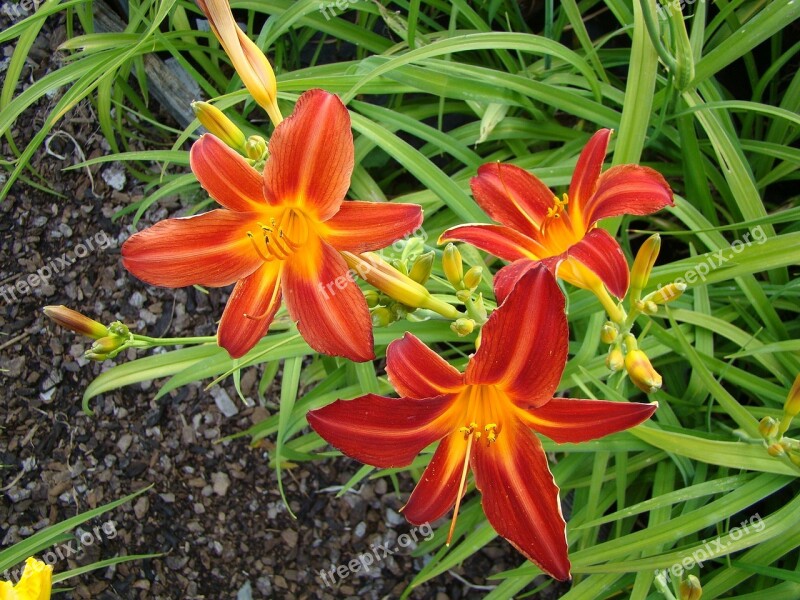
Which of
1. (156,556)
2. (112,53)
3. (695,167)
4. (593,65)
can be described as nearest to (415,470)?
(156,556)

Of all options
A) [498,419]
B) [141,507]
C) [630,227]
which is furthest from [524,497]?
[141,507]

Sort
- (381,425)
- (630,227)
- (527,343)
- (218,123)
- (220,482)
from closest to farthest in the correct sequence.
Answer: (527,343)
(381,425)
(218,123)
(630,227)
(220,482)

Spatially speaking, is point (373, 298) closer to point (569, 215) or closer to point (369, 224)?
point (369, 224)

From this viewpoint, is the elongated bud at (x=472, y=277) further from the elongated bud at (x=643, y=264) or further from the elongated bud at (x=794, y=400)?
the elongated bud at (x=794, y=400)

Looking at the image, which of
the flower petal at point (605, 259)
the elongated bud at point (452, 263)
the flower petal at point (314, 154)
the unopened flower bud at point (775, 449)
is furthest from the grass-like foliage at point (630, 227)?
the flower petal at point (605, 259)

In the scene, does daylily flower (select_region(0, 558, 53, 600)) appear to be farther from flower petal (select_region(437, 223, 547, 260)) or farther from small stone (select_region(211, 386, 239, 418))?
small stone (select_region(211, 386, 239, 418))

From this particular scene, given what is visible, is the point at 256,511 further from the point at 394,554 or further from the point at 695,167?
the point at 695,167

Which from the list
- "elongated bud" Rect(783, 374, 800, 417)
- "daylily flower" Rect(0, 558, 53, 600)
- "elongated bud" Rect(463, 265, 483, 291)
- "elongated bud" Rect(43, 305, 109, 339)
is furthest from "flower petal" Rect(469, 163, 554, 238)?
"daylily flower" Rect(0, 558, 53, 600)

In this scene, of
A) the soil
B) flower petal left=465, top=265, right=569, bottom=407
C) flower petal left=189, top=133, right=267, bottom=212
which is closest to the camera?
flower petal left=465, top=265, right=569, bottom=407
